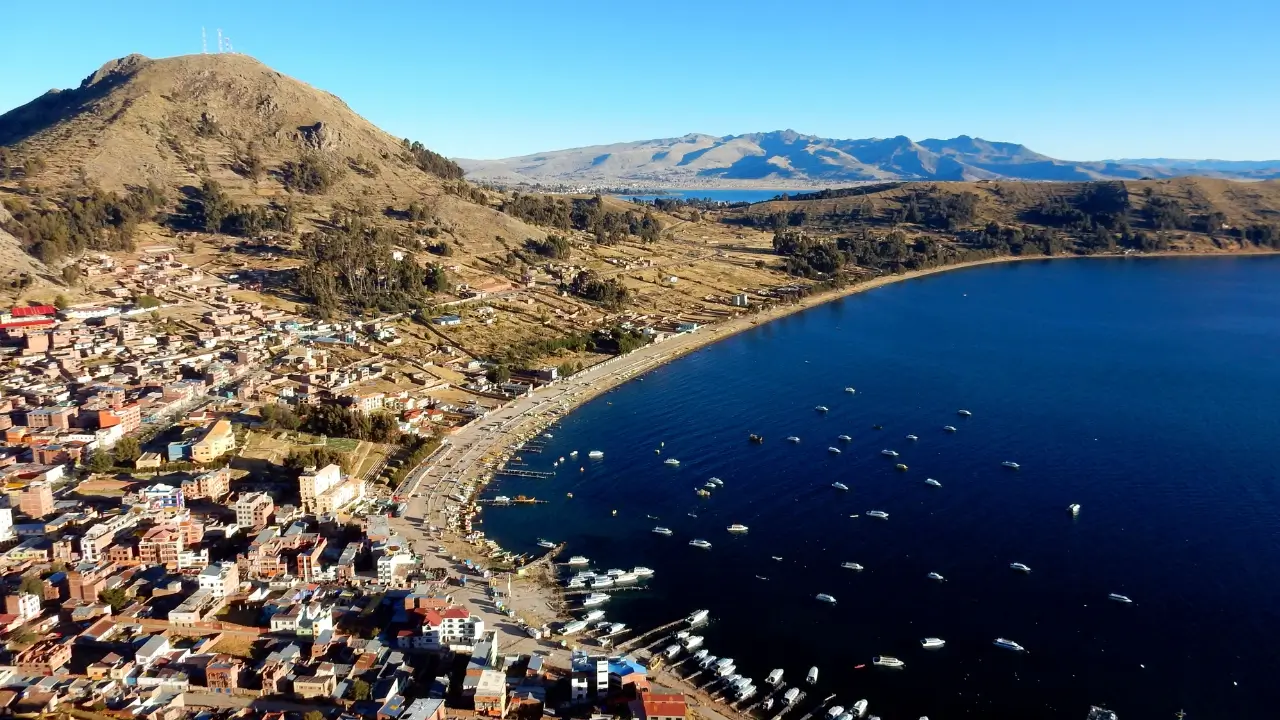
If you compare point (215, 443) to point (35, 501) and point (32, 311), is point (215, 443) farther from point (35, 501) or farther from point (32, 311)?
point (32, 311)

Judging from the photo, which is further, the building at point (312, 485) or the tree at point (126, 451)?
the tree at point (126, 451)

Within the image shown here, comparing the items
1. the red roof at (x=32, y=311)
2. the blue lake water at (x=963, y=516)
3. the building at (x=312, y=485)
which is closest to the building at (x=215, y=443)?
the building at (x=312, y=485)

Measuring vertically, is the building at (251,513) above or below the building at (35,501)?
below

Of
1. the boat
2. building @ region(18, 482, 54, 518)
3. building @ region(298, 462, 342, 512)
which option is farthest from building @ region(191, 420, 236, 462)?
the boat

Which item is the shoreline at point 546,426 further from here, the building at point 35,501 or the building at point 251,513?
the building at point 35,501

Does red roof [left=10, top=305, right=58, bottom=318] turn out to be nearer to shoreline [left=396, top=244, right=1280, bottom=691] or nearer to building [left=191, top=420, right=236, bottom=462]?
building [left=191, top=420, right=236, bottom=462]

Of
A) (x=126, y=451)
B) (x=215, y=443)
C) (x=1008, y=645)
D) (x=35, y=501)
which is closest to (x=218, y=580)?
(x=35, y=501)

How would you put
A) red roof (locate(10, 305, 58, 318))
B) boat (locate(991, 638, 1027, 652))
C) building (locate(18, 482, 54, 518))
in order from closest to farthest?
boat (locate(991, 638, 1027, 652)) < building (locate(18, 482, 54, 518)) < red roof (locate(10, 305, 58, 318))
